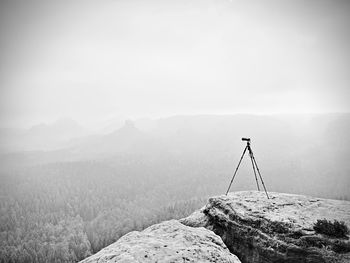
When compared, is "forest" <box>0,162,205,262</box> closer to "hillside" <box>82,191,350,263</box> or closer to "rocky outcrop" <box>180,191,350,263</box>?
"rocky outcrop" <box>180,191,350,263</box>

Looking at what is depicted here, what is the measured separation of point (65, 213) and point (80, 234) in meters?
48.2

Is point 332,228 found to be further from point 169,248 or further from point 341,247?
point 169,248

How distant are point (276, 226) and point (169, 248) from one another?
7.41 meters

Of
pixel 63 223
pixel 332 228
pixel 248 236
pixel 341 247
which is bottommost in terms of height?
pixel 63 223

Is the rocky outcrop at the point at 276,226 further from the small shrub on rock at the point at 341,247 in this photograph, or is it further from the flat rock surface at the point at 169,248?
the flat rock surface at the point at 169,248

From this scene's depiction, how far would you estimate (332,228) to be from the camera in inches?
413

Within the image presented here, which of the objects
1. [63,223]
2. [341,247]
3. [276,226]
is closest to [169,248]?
[276,226]

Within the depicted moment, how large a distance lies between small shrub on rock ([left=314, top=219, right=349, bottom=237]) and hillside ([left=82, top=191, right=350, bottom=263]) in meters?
0.26

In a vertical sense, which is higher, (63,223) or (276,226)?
(276,226)

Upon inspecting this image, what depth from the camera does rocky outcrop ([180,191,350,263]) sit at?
10508 mm

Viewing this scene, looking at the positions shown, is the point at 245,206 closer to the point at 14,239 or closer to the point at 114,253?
the point at 114,253

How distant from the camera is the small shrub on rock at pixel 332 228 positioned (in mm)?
10380

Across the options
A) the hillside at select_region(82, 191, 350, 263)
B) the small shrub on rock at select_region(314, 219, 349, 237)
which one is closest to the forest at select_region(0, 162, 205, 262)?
the hillside at select_region(82, 191, 350, 263)

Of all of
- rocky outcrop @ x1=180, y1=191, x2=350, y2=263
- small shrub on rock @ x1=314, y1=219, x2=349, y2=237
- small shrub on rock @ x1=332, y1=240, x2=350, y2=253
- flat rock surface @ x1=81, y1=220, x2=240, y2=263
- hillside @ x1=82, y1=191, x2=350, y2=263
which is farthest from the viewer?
rocky outcrop @ x1=180, y1=191, x2=350, y2=263
